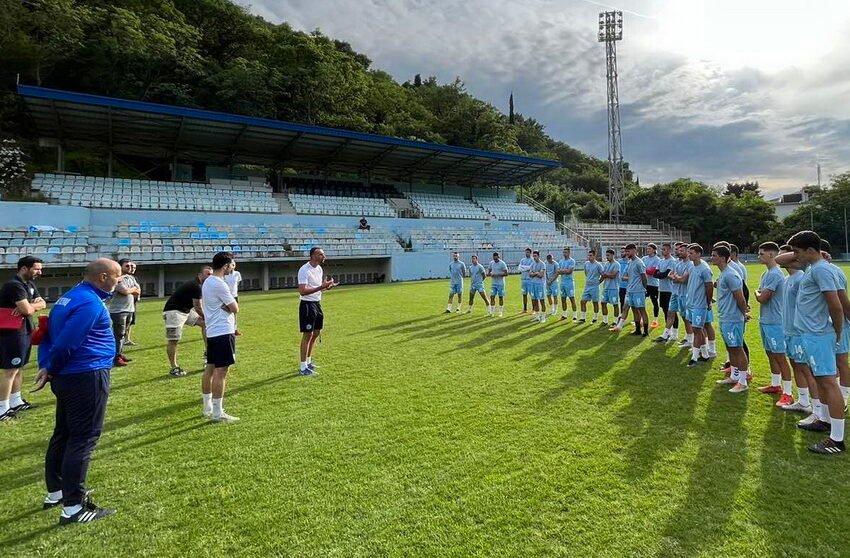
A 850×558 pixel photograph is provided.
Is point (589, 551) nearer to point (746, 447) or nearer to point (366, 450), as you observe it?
point (366, 450)

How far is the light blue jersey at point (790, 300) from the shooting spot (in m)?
4.88

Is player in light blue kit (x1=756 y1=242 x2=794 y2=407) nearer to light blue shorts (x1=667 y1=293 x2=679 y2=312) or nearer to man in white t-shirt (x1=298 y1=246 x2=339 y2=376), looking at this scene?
light blue shorts (x1=667 y1=293 x2=679 y2=312)

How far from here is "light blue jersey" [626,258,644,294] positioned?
32.9 feet

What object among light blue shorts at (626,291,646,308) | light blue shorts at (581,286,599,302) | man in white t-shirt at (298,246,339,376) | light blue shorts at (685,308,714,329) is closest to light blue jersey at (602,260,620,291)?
light blue shorts at (581,286,599,302)

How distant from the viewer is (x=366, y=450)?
4328 millimetres

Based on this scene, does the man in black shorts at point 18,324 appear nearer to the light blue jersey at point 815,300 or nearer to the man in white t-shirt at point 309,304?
the man in white t-shirt at point 309,304

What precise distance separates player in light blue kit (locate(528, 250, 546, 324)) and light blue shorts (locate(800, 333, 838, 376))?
8.28 metres

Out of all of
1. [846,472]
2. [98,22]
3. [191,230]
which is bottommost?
[846,472]

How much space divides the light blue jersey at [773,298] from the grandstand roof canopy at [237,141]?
2879 cm

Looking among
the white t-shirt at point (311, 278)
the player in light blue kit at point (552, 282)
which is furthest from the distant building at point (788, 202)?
the white t-shirt at point (311, 278)

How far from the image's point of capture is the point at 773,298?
18.9 feet

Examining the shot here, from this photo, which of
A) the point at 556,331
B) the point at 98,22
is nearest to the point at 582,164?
the point at 98,22

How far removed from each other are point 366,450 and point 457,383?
246 cm

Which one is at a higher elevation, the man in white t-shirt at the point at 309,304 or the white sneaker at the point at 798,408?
the man in white t-shirt at the point at 309,304
